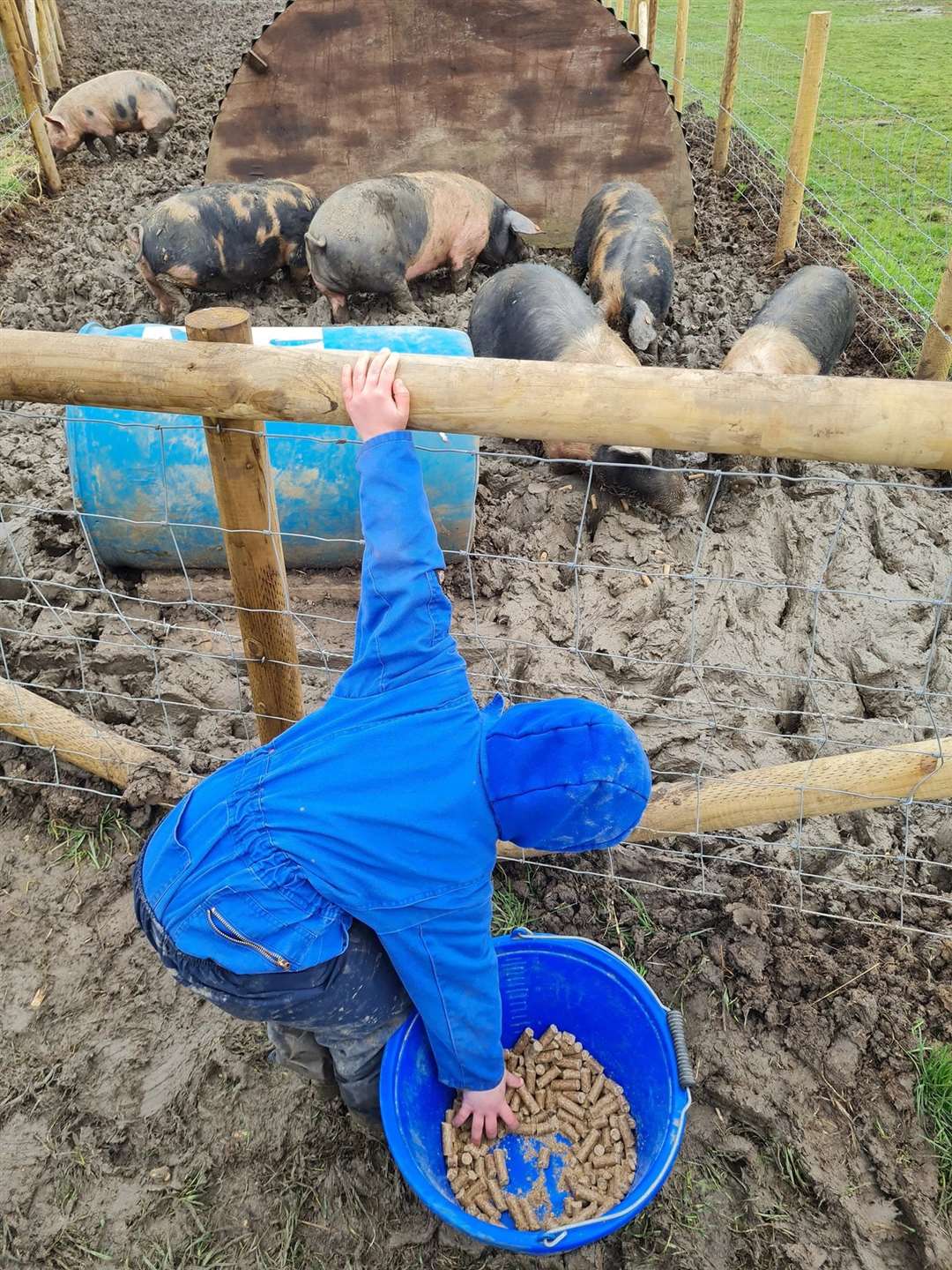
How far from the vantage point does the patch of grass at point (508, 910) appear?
267 centimetres

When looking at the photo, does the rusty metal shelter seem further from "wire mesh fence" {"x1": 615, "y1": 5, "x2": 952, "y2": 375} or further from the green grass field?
the green grass field

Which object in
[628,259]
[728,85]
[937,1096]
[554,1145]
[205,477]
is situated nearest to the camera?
[554,1145]

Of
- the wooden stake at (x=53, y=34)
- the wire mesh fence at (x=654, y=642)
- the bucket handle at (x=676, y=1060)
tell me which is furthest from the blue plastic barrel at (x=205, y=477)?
the wooden stake at (x=53, y=34)

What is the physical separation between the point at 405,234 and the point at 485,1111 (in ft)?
19.8

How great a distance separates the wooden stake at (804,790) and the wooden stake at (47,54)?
13.8m

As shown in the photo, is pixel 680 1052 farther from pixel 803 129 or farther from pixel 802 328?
pixel 803 129

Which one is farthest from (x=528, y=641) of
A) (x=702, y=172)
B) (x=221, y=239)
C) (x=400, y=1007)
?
(x=702, y=172)

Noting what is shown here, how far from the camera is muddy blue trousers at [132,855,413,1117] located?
5.83ft

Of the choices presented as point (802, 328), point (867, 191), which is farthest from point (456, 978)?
point (867, 191)

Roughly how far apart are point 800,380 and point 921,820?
74.7 inches

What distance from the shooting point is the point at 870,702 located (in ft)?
11.3

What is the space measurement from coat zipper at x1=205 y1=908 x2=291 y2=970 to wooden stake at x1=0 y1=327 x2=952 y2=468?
3.14ft

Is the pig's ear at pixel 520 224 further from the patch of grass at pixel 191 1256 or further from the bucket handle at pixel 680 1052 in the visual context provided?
the patch of grass at pixel 191 1256

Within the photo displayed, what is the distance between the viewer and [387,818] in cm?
165
